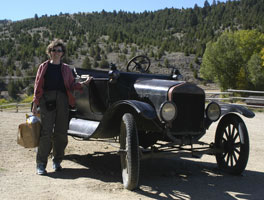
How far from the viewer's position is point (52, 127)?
5.04 m

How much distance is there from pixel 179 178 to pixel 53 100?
2.25m

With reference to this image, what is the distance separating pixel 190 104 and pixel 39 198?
250 centimetres

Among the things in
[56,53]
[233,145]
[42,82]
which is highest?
[56,53]

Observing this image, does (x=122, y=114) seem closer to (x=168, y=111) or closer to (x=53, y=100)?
(x=168, y=111)

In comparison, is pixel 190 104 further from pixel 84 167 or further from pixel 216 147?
pixel 84 167

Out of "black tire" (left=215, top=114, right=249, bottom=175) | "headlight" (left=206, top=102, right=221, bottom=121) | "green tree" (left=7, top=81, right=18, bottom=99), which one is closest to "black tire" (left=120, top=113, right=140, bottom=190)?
"headlight" (left=206, top=102, right=221, bottom=121)

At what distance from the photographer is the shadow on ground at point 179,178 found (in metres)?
4.19

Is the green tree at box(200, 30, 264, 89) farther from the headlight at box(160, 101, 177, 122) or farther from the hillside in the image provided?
the headlight at box(160, 101, 177, 122)

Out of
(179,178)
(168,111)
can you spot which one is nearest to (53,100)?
(168,111)

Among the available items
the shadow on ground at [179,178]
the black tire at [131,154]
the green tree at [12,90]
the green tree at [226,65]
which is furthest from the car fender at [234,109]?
the green tree at [226,65]

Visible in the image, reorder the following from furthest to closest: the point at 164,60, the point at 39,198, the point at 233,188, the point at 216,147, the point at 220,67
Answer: the point at 164,60
the point at 220,67
the point at 216,147
the point at 233,188
the point at 39,198

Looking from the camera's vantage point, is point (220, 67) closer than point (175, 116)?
No

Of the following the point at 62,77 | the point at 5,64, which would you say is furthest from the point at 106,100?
the point at 5,64

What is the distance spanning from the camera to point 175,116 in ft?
14.8
